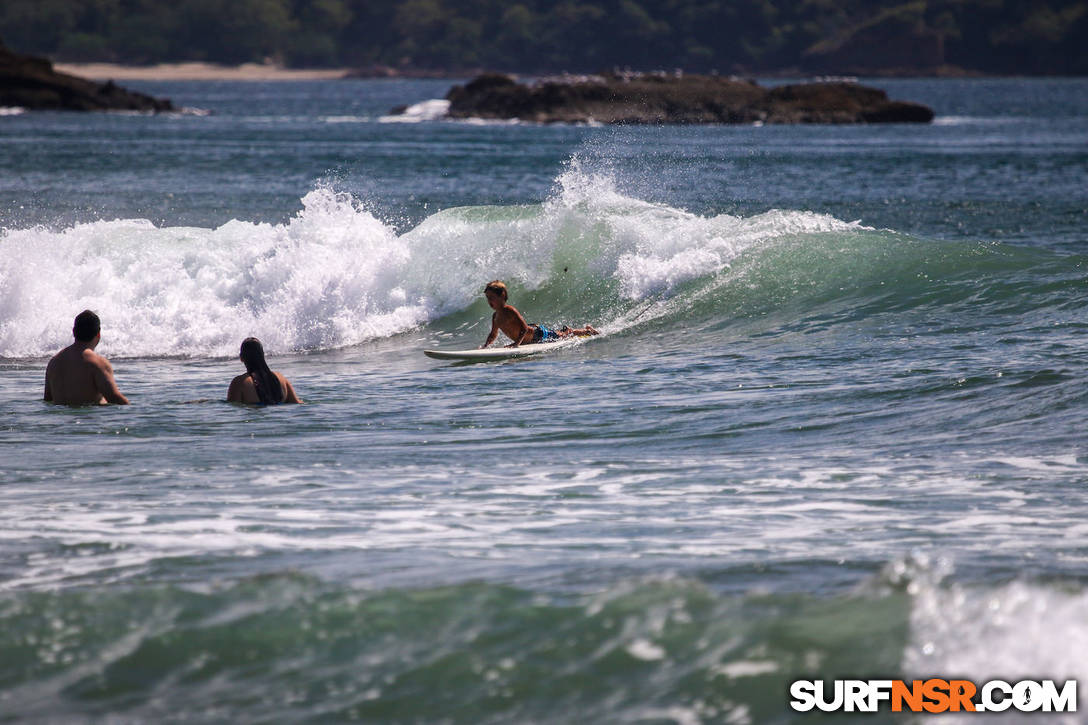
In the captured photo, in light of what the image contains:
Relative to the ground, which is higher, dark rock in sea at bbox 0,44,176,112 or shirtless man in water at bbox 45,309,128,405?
dark rock in sea at bbox 0,44,176,112

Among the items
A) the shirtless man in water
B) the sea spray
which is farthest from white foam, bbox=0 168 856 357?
the shirtless man in water

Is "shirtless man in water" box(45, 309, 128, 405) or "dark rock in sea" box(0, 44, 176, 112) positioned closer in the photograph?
"shirtless man in water" box(45, 309, 128, 405)

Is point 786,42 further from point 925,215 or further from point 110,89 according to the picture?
point 925,215

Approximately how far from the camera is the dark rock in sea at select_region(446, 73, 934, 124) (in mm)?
84188

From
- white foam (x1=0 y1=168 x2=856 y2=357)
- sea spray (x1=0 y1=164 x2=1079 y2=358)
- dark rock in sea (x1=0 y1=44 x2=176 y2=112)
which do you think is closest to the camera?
sea spray (x1=0 y1=164 x2=1079 y2=358)

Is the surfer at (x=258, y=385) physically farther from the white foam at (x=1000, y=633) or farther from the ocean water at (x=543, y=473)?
the white foam at (x=1000, y=633)

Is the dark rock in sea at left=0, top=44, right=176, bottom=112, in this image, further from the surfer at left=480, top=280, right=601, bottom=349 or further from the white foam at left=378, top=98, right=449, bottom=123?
the surfer at left=480, top=280, right=601, bottom=349

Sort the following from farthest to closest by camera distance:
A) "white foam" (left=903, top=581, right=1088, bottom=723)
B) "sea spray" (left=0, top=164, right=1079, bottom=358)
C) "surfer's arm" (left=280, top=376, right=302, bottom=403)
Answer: "sea spray" (left=0, top=164, right=1079, bottom=358), "surfer's arm" (left=280, top=376, right=302, bottom=403), "white foam" (left=903, top=581, right=1088, bottom=723)

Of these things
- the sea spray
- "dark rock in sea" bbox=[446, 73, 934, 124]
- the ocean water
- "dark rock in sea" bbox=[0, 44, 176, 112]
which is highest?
"dark rock in sea" bbox=[0, 44, 176, 112]

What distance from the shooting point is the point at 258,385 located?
11211 mm

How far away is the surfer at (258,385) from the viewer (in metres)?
11.2

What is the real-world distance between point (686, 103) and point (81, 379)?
258ft

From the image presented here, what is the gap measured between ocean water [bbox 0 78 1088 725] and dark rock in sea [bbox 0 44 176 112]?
256 ft

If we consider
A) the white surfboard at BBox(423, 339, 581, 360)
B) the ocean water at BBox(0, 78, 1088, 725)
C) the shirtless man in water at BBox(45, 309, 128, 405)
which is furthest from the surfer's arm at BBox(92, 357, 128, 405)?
the white surfboard at BBox(423, 339, 581, 360)
